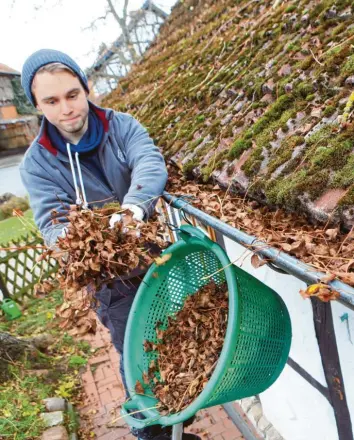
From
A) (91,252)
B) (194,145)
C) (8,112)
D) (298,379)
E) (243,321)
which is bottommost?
(298,379)

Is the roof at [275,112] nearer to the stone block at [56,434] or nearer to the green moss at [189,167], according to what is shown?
the green moss at [189,167]

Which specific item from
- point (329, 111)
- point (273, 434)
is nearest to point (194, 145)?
point (329, 111)

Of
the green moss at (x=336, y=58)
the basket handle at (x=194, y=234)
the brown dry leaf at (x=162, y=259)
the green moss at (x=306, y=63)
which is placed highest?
the green moss at (x=306, y=63)

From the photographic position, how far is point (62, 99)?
2.01m

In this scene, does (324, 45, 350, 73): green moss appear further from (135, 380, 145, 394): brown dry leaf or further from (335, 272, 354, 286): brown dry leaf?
(135, 380, 145, 394): brown dry leaf

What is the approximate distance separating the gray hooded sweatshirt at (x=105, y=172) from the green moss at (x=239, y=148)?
40 cm

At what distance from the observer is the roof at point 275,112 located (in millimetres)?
1594

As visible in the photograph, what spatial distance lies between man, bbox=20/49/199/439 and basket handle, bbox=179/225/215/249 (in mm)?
191

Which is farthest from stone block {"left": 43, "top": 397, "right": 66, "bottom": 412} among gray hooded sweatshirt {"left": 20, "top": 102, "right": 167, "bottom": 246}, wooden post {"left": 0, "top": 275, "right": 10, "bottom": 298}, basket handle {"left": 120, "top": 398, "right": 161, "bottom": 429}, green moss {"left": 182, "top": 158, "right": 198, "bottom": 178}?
wooden post {"left": 0, "top": 275, "right": 10, "bottom": 298}

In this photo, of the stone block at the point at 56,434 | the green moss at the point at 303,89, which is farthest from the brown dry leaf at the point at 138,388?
the stone block at the point at 56,434

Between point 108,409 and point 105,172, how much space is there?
133 inches

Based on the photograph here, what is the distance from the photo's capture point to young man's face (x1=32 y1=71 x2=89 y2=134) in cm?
197

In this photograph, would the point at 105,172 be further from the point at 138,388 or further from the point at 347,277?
the point at 347,277

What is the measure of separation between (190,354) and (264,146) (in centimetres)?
109
